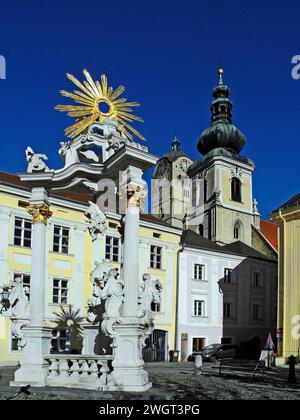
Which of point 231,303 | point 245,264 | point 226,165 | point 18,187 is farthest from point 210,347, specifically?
point 226,165

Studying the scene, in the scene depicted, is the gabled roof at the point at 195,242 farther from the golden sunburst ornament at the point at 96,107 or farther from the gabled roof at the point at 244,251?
the golden sunburst ornament at the point at 96,107

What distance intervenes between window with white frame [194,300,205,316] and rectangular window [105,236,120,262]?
7446 mm

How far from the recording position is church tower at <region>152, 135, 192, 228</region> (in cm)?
6594

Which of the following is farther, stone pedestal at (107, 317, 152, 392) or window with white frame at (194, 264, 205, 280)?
window with white frame at (194, 264, 205, 280)

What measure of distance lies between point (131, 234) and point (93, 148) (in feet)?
11.4

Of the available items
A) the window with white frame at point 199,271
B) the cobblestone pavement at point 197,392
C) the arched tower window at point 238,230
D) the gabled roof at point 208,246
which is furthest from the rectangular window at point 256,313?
the cobblestone pavement at point 197,392

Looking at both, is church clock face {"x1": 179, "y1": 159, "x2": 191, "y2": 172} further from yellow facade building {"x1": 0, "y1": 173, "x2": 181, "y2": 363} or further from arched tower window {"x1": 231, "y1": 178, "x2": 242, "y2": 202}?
yellow facade building {"x1": 0, "y1": 173, "x2": 181, "y2": 363}

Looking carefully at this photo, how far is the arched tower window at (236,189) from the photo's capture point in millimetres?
57281

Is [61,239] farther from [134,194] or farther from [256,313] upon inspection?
[256,313]

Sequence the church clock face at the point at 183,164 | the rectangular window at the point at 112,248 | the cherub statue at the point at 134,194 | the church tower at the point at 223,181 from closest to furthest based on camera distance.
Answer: the cherub statue at the point at 134,194
the rectangular window at the point at 112,248
the church tower at the point at 223,181
the church clock face at the point at 183,164

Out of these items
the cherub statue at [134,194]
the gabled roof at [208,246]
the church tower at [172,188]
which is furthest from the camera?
the church tower at [172,188]

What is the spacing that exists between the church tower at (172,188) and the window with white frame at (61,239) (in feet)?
120

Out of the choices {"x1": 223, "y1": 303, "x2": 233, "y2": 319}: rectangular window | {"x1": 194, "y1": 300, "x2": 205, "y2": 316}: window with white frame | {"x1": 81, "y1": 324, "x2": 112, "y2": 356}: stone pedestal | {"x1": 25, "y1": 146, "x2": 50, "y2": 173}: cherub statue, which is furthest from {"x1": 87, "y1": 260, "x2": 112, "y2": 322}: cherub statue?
{"x1": 223, "y1": 303, "x2": 233, "y2": 319}: rectangular window

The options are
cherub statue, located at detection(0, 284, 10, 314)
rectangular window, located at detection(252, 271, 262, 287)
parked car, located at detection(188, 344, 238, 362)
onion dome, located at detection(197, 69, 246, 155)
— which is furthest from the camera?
onion dome, located at detection(197, 69, 246, 155)
